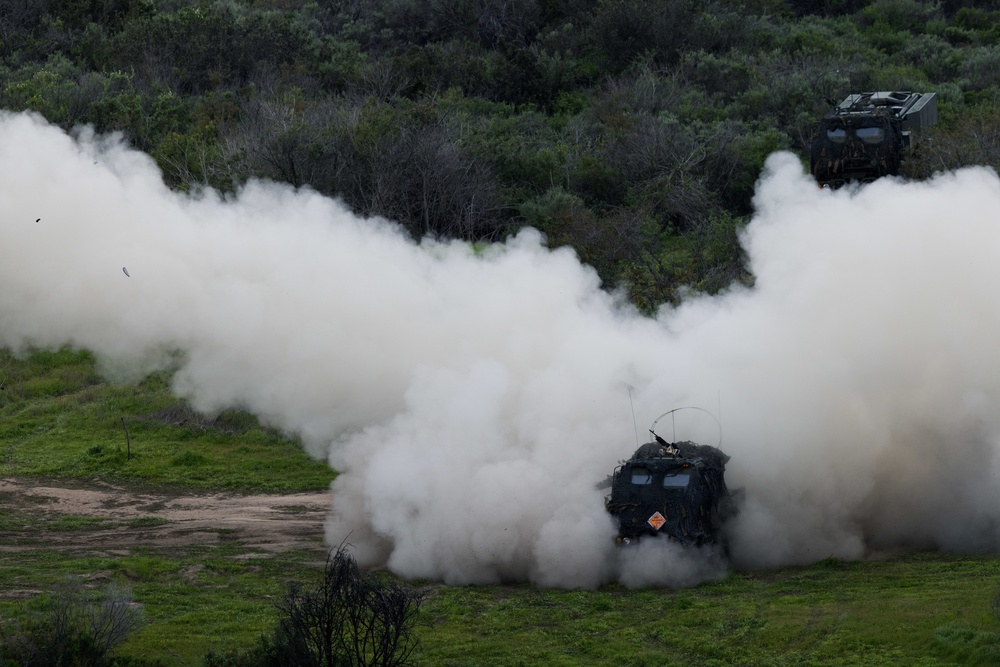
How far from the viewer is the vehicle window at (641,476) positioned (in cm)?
2672

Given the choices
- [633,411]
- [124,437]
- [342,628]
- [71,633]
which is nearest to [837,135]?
[633,411]

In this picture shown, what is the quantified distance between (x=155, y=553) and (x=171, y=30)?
37.7 metres

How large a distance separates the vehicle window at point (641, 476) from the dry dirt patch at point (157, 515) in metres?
6.74

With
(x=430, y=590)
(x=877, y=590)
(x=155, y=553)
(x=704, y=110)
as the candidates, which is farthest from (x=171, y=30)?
(x=877, y=590)

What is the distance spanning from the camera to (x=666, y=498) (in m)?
26.5

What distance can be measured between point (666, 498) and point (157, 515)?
11515 millimetres

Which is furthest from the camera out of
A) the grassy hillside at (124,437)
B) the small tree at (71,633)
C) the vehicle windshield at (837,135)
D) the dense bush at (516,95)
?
the dense bush at (516,95)

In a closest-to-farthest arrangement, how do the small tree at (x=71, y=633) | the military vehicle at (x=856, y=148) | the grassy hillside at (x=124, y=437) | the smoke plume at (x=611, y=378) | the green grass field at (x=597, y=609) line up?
the green grass field at (x=597, y=609) < the small tree at (x=71, y=633) < the smoke plume at (x=611, y=378) < the grassy hillside at (x=124, y=437) < the military vehicle at (x=856, y=148)

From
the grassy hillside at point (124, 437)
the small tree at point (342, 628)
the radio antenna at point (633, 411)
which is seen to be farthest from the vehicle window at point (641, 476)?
the grassy hillside at point (124, 437)

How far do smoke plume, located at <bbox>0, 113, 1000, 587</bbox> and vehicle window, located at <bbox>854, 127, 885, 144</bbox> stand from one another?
36.2 feet

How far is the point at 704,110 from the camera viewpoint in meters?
58.1

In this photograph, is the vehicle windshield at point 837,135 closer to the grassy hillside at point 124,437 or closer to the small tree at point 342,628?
the grassy hillside at point 124,437

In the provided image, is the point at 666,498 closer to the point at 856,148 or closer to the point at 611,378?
the point at 611,378

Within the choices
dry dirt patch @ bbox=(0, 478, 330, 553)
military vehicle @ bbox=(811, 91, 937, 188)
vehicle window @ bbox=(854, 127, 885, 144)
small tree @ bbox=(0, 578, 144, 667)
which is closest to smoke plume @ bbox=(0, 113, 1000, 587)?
dry dirt patch @ bbox=(0, 478, 330, 553)
